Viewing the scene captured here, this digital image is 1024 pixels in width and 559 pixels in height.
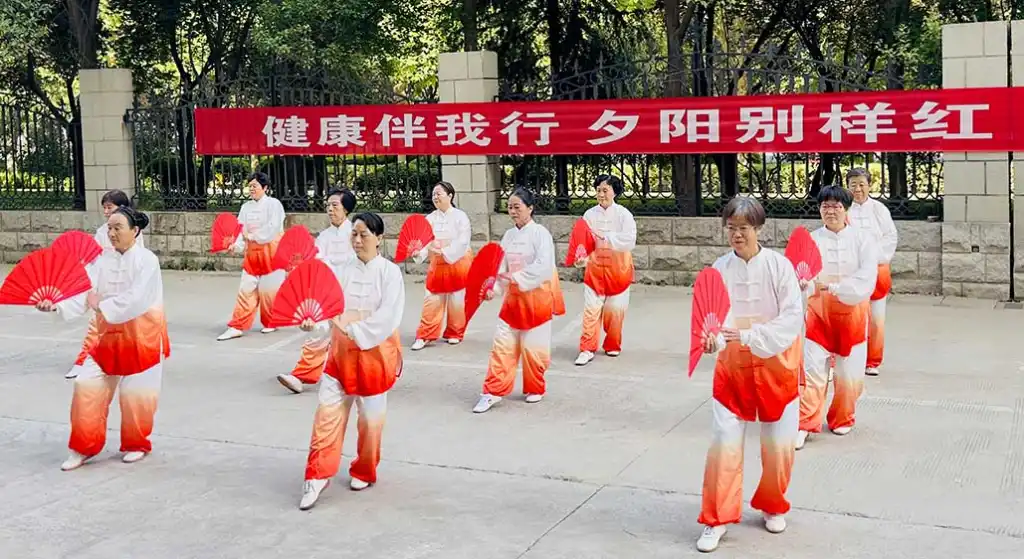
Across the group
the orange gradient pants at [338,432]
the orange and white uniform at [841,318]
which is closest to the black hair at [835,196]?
the orange and white uniform at [841,318]

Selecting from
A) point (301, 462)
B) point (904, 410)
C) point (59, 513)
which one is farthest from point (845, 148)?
point (59, 513)

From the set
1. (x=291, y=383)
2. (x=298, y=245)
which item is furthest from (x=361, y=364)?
(x=298, y=245)

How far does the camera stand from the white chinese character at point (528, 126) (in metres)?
13.7

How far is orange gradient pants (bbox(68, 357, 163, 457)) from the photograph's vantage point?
7176mm

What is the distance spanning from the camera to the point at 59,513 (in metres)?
6.36

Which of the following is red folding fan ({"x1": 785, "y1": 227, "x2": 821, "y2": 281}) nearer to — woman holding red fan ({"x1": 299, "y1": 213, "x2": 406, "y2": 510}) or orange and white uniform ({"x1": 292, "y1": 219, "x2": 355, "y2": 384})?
woman holding red fan ({"x1": 299, "y1": 213, "x2": 406, "y2": 510})

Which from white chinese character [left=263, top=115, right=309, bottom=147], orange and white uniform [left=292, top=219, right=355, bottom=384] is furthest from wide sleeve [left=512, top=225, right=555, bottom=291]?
white chinese character [left=263, top=115, right=309, bottom=147]

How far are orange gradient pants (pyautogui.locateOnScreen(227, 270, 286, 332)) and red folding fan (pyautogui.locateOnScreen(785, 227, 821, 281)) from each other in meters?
5.59

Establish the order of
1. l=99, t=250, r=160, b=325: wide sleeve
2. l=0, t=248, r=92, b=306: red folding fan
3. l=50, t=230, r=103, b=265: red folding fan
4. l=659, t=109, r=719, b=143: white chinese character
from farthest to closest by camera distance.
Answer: l=659, t=109, r=719, b=143: white chinese character < l=50, t=230, r=103, b=265: red folding fan < l=99, t=250, r=160, b=325: wide sleeve < l=0, t=248, r=92, b=306: red folding fan

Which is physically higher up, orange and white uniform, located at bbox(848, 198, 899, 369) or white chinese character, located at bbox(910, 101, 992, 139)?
white chinese character, located at bbox(910, 101, 992, 139)

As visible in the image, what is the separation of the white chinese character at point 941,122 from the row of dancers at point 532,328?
2.96 metres

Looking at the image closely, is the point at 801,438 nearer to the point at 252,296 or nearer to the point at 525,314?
the point at 525,314

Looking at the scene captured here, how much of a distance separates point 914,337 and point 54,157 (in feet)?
36.9

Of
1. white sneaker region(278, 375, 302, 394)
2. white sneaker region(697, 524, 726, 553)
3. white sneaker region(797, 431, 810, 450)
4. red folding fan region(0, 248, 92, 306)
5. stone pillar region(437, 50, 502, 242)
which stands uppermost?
stone pillar region(437, 50, 502, 242)
